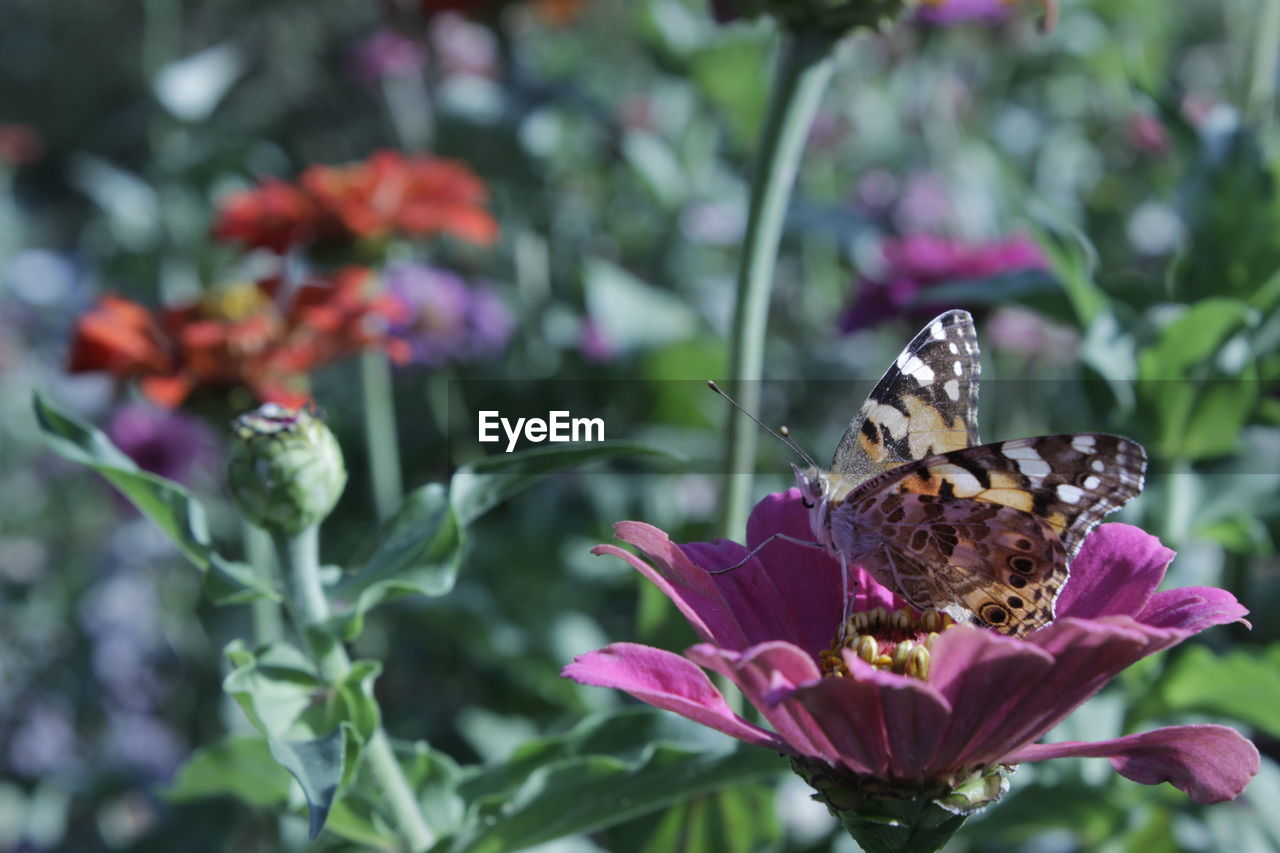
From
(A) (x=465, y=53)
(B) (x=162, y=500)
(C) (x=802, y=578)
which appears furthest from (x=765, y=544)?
(A) (x=465, y=53)

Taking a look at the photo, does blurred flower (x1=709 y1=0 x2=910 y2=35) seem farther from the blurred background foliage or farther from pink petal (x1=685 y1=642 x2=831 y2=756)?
pink petal (x1=685 y1=642 x2=831 y2=756)

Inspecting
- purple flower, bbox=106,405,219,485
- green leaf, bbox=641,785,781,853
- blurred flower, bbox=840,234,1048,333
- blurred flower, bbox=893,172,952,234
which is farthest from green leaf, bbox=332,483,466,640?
blurred flower, bbox=893,172,952,234

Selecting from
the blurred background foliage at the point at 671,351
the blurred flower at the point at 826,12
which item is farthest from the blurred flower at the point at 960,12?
→ the blurred flower at the point at 826,12

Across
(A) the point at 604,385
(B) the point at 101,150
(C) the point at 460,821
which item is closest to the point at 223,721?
(A) the point at 604,385

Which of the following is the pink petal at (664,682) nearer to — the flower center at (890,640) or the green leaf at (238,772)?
the flower center at (890,640)

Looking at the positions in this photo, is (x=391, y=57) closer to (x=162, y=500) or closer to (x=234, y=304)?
(x=234, y=304)
